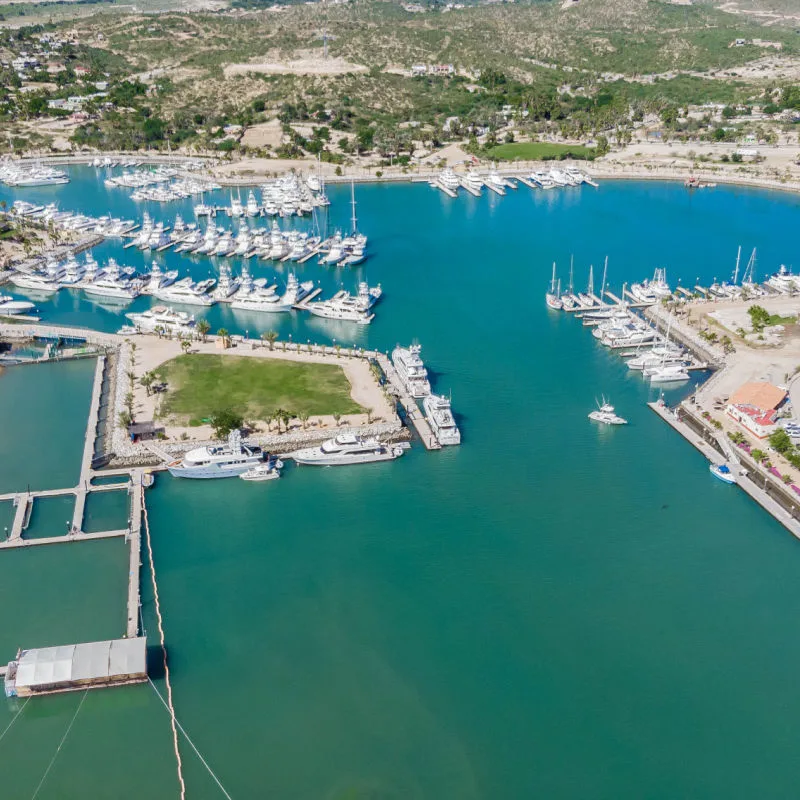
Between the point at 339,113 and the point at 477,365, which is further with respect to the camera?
the point at 339,113

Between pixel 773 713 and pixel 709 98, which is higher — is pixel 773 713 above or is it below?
below

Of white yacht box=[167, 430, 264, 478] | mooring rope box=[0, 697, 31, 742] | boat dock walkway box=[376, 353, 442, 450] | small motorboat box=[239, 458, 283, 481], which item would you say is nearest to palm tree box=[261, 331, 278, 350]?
boat dock walkway box=[376, 353, 442, 450]

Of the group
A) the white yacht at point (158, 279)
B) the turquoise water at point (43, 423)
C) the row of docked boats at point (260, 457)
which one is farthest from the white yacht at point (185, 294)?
the row of docked boats at point (260, 457)

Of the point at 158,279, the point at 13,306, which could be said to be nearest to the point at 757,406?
the point at 158,279

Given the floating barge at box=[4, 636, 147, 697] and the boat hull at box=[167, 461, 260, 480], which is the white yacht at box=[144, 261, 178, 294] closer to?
the boat hull at box=[167, 461, 260, 480]

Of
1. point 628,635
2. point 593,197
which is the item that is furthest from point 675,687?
point 593,197

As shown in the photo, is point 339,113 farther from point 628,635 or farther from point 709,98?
point 628,635

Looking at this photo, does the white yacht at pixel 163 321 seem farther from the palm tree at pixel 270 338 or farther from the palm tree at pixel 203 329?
the palm tree at pixel 270 338
